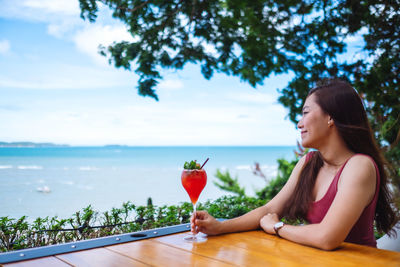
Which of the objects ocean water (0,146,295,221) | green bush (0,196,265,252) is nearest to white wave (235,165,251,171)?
ocean water (0,146,295,221)

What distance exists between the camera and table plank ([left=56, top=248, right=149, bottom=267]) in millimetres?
1179

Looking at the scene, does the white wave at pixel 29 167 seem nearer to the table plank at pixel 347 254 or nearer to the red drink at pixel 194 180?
the red drink at pixel 194 180

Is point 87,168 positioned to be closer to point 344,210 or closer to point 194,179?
point 194,179

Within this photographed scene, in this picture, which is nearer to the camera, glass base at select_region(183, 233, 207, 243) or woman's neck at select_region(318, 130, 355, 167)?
glass base at select_region(183, 233, 207, 243)

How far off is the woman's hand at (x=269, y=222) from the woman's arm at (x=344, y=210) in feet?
0.06

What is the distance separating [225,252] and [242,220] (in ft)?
1.34

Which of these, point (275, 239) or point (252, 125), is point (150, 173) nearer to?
point (252, 125)

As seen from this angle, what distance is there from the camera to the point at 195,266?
3.76 ft

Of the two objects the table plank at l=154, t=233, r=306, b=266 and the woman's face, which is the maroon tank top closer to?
the woman's face

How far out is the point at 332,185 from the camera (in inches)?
69.3

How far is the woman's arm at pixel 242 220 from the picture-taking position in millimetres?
1590

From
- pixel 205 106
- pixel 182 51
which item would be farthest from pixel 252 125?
pixel 182 51

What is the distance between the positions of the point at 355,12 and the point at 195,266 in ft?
14.4

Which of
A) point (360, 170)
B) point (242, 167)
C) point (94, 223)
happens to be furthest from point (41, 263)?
point (242, 167)
